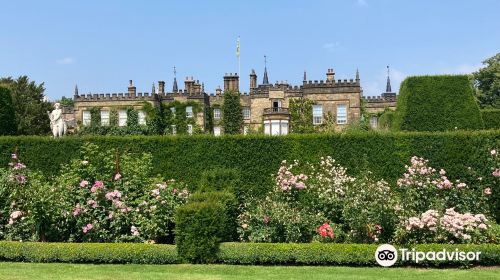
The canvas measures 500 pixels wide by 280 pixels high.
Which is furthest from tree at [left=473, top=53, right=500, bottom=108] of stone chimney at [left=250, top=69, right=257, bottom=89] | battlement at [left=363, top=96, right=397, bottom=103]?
stone chimney at [left=250, top=69, right=257, bottom=89]

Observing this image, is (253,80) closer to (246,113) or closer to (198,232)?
(246,113)

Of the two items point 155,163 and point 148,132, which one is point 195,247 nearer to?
point 155,163

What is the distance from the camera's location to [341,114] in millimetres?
37844

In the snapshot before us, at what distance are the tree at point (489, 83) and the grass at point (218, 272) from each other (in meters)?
38.1

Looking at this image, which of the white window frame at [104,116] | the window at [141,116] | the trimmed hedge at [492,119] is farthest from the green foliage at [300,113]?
the trimmed hedge at [492,119]

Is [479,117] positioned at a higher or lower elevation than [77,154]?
higher

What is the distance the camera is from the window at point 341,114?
3769 cm

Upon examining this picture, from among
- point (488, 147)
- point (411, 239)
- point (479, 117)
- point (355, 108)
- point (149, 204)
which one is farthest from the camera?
point (355, 108)

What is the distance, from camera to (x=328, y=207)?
11.2 m

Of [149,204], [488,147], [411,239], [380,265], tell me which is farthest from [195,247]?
[488,147]

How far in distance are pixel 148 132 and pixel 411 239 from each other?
1262 inches

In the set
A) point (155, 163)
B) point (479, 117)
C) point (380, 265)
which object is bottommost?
point (380, 265)

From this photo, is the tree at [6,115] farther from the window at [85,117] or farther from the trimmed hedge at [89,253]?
the window at [85,117]

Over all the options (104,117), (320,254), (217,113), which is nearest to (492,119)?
(320,254)
